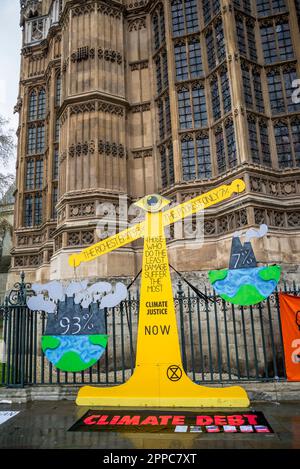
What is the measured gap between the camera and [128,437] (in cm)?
441

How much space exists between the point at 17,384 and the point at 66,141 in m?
11.1

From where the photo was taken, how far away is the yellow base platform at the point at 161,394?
5.60 m

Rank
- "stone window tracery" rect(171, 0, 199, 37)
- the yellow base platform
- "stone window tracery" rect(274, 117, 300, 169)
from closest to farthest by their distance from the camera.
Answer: the yellow base platform
"stone window tracery" rect(274, 117, 300, 169)
"stone window tracery" rect(171, 0, 199, 37)

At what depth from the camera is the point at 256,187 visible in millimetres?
11875

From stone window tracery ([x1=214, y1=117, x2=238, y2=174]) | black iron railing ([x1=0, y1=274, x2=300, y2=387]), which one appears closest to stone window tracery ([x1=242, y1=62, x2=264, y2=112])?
stone window tracery ([x1=214, y1=117, x2=238, y2=174])

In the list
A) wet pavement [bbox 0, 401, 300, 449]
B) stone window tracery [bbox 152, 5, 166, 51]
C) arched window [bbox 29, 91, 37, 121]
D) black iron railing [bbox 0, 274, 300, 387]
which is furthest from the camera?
arched window [bbox 29, 91, 37, 121]

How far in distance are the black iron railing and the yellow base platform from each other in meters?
0.55

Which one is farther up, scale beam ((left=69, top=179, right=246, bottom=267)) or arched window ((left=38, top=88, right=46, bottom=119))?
arched window ((left=38, top=88, right=46, bottom=119))

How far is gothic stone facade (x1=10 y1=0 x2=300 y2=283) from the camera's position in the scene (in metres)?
12.3

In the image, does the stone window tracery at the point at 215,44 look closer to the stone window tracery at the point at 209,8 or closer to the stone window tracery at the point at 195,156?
the stone window tracery at the point at 209,8

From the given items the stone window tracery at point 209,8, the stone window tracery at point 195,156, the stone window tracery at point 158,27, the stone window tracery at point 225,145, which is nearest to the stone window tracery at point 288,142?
the stone window tracery at point 225,145

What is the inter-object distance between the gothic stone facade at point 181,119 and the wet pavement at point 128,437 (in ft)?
21.1

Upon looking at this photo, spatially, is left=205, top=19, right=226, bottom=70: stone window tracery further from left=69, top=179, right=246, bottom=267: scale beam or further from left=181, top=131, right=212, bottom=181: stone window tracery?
left=69, top=179, right=246, bottom=267: scale beam
